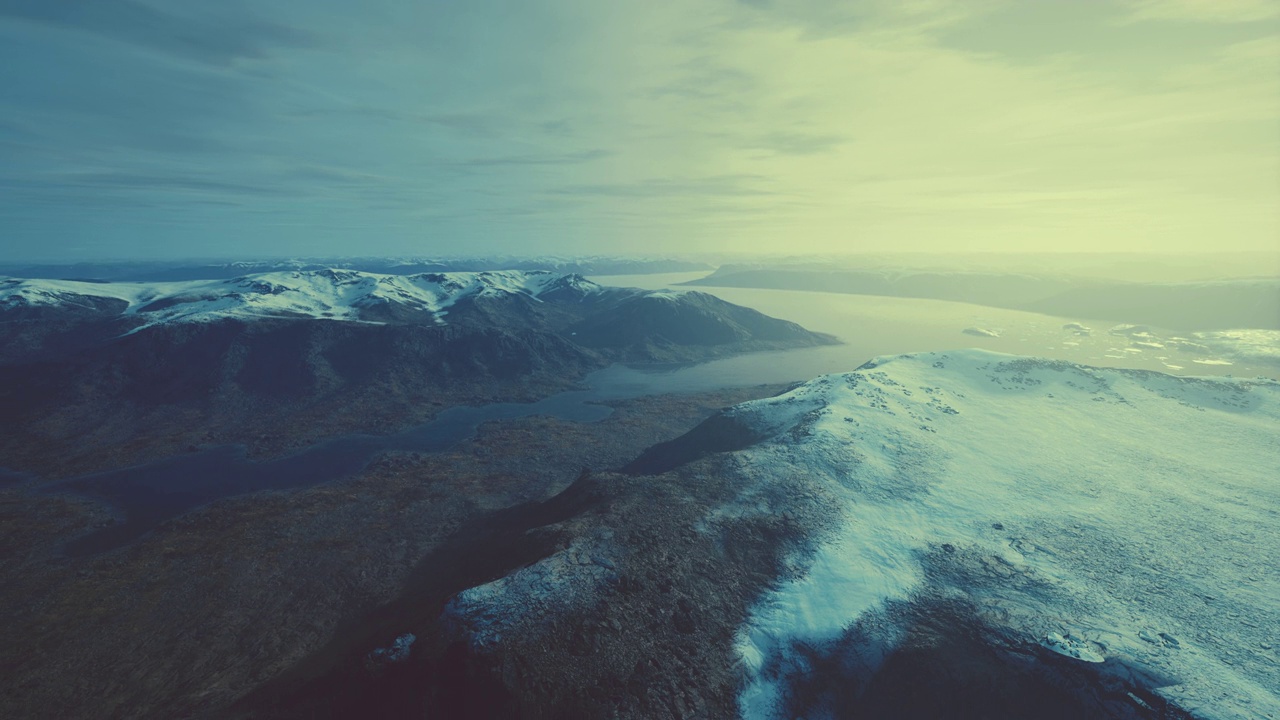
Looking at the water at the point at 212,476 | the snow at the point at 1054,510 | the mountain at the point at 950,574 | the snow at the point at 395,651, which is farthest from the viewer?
the water at the point at 212,476

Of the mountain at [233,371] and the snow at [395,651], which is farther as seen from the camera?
the mountain at [233,371]

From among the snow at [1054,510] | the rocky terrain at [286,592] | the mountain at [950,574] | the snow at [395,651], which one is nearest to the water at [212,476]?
the rocky terrain at [286,592]

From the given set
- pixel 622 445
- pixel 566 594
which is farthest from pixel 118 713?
pixel 622 445

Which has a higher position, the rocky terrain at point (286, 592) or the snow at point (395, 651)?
the snow at point (395, 651)

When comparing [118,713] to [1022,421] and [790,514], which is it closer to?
Result: [790,514]

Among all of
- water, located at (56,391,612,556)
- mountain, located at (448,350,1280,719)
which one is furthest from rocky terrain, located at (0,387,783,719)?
water, located at (56,391,612,556)

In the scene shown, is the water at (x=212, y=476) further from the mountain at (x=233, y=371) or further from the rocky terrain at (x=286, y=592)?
the mountain at (x=233, y=371)
